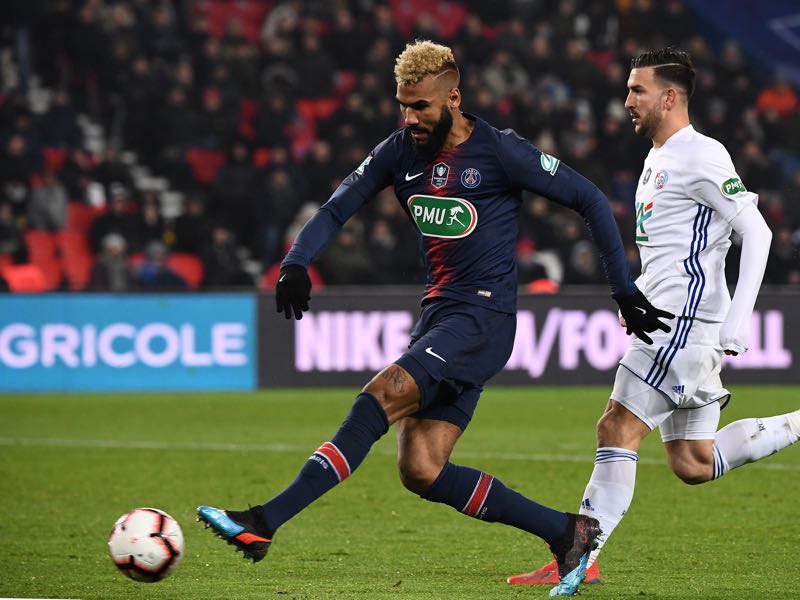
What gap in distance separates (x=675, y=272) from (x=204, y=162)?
43.0 feet

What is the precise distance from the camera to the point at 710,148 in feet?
18.4

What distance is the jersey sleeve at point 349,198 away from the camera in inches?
207

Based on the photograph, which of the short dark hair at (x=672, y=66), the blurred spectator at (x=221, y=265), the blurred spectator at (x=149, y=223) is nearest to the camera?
the short dark hair at (x=672, y=66)

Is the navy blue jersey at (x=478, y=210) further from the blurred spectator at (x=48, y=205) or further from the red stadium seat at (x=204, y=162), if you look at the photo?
the red stadium seat at (x=204, y=162)

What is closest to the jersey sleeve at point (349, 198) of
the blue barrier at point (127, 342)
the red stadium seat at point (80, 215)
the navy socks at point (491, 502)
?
the navy socks at point (491, 502)

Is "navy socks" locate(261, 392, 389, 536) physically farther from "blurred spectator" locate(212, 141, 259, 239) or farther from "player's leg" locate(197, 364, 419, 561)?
"blurred spectator" locate(212, 141, 259, 239)

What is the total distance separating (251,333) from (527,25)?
776 centimetres

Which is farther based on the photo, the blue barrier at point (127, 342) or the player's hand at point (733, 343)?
the blue barrier at point (127, 342)

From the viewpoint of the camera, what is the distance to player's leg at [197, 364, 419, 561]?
459cm

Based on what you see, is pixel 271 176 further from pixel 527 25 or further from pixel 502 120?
pixel 527 25

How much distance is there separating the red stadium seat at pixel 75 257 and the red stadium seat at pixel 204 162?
5.85 feet

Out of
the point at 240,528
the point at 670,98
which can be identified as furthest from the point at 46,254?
the point at 240,528

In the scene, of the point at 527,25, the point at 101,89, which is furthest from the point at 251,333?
the point at 527,25

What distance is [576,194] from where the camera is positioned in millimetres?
5184
